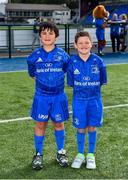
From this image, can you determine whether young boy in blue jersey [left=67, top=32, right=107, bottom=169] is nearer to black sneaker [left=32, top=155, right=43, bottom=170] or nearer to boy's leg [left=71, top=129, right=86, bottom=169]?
A: boy's leg [left=71, top=129, right=86, bottom=169]

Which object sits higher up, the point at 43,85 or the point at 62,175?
the point at 43,85

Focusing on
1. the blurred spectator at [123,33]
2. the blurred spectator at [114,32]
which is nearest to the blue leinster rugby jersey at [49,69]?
the blurred spectator at [114,32]

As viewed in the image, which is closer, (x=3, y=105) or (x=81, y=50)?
(x=81, y=50)

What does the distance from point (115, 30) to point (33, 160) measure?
49.3 feet

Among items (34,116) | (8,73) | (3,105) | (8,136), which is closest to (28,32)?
(8,73)

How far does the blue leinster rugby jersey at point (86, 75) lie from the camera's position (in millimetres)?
5102

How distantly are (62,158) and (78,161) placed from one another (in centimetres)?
19

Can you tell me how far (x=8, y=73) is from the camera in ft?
43.2

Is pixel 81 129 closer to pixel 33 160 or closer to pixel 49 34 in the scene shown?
pixel 33 160

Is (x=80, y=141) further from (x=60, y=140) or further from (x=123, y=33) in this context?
(x=123, y=33)

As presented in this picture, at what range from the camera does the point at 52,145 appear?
6.02 meters

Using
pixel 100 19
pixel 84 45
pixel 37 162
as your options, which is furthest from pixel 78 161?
pixel 100 19

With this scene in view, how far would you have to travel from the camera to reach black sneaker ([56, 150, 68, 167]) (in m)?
5.19

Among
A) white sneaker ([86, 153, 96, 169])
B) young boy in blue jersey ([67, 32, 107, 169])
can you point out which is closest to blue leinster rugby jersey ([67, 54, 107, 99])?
young boy in blue jersey ([67, 32, 107, 169])
